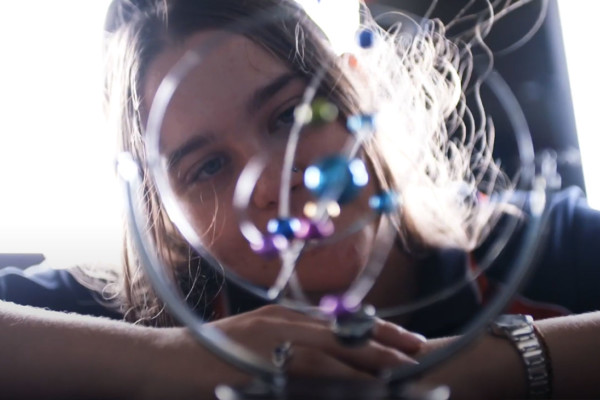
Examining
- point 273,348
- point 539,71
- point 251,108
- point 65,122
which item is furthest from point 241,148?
point 539,71

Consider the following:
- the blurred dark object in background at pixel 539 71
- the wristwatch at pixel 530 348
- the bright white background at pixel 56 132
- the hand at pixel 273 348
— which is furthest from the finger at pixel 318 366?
the blurred dark object in background at pixel 539 71

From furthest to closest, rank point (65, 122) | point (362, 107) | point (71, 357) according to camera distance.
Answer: point (65, 122) < point (362, 107) < point (71, 357)

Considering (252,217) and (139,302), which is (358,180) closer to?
(252,217)

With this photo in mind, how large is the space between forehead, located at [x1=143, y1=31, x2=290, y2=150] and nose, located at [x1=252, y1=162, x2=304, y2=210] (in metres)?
0.05

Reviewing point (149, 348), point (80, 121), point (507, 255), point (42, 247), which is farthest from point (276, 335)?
Result: point (42, 247)

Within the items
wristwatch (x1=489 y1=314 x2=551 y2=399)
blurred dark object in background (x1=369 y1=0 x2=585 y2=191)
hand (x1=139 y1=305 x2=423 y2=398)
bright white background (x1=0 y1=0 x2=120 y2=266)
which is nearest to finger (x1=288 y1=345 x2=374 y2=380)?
hand (x1=139 y1=305 x2=423 y2=398)

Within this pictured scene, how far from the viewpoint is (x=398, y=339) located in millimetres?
272

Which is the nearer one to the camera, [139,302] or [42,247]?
[139,302]

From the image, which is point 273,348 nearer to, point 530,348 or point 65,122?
point 530,348

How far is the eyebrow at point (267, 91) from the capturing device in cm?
41

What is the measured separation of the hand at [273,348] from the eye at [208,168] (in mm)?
129

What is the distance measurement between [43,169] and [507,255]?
0.50 meters

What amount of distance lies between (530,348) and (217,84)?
10.2 inches

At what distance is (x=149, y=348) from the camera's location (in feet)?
1.12
